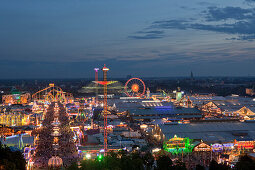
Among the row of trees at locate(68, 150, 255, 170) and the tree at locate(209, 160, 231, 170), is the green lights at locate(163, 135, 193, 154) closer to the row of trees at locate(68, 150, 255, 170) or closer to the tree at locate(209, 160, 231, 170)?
the row of trees at locate(68, 150, 255, 170)

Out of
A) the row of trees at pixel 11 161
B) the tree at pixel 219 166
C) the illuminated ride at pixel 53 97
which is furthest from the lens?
the illuminated ride at pixel 53 97

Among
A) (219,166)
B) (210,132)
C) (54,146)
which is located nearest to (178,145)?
(210,132)

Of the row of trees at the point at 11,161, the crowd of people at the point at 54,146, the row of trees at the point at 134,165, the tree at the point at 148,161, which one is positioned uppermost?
the row of trees at the point at 11,161

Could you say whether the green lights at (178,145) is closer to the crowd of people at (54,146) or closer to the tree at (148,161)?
the tree at (148,161)

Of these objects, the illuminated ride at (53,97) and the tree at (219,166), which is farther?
the illuminated ride at (53,97)

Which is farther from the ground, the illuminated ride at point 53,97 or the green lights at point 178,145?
the illuminated ride at point 53,97

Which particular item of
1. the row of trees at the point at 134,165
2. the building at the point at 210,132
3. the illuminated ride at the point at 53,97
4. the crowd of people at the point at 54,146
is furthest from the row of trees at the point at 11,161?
the illuminated ride at the point at 53,97

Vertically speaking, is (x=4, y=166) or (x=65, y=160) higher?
(x=4, y=166)

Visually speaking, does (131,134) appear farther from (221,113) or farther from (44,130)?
(221,113)

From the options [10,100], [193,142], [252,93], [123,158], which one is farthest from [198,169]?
[252,93]

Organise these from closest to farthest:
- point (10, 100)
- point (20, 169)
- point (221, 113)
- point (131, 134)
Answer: point (20, 169) < point (131, 134) < point (221, 113) < point (10, 100)

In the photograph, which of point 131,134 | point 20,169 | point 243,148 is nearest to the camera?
point 20,169
